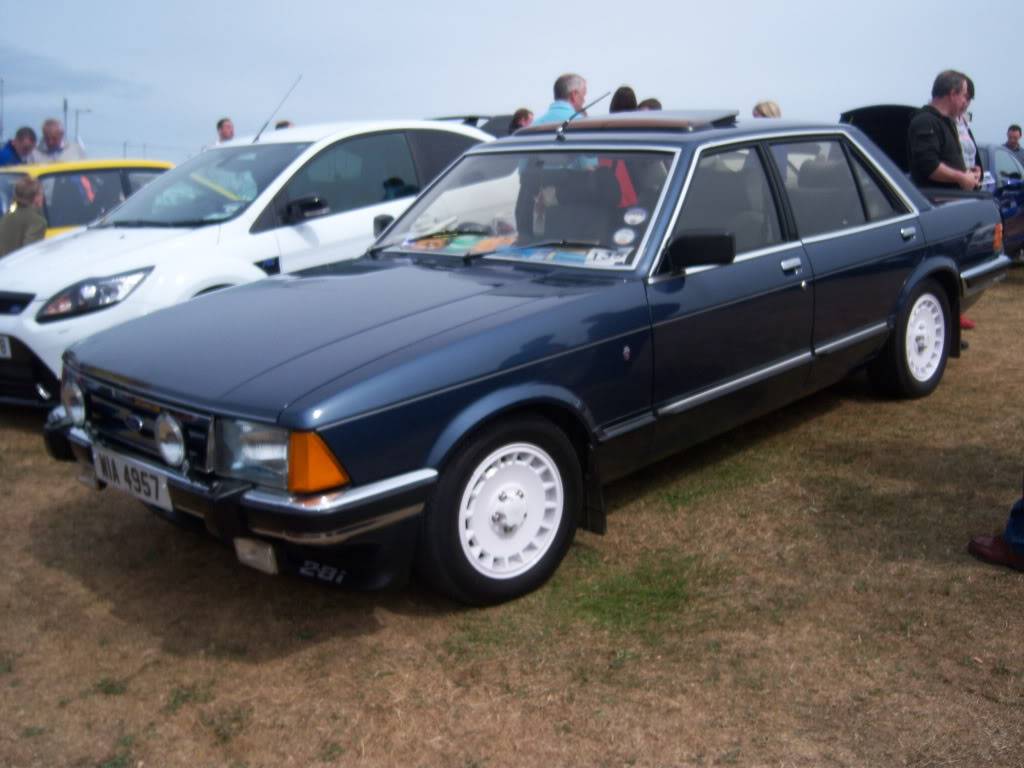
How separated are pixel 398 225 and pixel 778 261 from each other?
1787 millimetres

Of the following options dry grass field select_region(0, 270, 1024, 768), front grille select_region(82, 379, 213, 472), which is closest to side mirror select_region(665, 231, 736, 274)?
dry grass field select_region(0, 270, 1024, 768)

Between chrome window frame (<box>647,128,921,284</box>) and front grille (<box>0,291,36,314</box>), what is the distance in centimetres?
368

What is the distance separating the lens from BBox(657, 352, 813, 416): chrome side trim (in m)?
4.25

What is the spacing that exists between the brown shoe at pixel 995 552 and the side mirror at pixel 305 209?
13.5 feet

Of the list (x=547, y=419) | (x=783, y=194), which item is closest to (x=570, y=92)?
(x=783, y=194)

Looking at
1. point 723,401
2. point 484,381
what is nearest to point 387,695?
point 484,381

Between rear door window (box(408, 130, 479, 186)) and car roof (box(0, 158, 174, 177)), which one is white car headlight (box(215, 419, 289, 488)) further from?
car roof (box(0, 158, 174, 177))

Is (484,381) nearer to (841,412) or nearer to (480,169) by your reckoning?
(480,169)

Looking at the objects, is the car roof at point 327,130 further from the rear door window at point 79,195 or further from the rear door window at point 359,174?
the rear door window at point 79,195

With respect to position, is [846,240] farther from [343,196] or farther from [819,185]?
[343,196]

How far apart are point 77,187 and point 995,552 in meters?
7.30

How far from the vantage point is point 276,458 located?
126 inches

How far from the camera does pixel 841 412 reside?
19.1 feet

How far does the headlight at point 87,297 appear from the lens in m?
5.77
